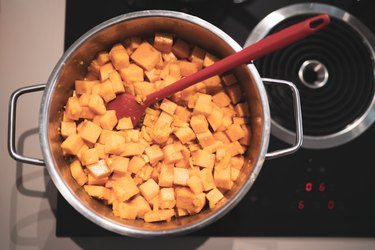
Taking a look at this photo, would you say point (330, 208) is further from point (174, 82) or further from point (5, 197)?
point (5, 197)

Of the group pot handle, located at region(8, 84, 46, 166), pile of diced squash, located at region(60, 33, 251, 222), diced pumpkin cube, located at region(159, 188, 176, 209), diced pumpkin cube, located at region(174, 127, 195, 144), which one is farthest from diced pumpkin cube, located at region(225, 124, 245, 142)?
pot handle, located at region(8, 84, 46, 166)

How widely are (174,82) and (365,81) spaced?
0.63 meters

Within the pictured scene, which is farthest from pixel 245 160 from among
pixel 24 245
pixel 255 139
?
pixel 24 245

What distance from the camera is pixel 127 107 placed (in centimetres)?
96

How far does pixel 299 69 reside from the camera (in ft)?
3.59

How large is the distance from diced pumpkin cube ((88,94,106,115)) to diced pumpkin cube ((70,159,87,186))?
148 mm

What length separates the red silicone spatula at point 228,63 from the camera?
773 millimetres

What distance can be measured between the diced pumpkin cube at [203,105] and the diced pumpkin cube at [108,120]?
0.22 metres

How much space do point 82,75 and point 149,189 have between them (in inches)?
14.7

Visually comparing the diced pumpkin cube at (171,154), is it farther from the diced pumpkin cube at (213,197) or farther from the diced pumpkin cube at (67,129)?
the diced pumpkin cube at (67,129)

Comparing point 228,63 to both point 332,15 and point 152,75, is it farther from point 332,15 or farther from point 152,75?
point 332,15

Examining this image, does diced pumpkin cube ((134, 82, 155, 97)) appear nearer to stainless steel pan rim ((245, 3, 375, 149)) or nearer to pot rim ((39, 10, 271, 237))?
pot rim ((39, 10, 271, 237))

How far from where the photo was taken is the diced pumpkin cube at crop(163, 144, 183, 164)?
929mm

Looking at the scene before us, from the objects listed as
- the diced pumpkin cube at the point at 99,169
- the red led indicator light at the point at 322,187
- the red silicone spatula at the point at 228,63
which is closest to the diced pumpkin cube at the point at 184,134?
the red silicone spatula at the point at 228,63
